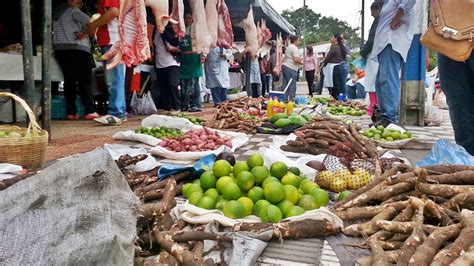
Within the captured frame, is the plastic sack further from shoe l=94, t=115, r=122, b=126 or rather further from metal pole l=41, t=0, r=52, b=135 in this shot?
shoe l=94, t=115, r=122, b=126

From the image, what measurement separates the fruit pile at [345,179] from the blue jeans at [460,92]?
1.34 metres

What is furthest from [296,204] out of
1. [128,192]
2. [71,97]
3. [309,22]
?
[309,22]

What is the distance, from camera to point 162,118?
5961 millimetres

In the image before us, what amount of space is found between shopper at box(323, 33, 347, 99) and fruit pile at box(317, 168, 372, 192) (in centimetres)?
1140

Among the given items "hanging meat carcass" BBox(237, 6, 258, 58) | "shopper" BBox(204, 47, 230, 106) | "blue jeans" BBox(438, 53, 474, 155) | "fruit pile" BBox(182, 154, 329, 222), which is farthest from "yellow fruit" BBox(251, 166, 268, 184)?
"hanging meat carcass" BBox(237, 6, 258, 58)

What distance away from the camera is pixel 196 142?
4.66 m

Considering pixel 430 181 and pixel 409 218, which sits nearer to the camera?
pixel 409 218

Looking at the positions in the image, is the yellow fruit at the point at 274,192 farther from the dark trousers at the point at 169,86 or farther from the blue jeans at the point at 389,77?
the dark trousers at the point at 169,86

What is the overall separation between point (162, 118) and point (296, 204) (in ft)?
12.5

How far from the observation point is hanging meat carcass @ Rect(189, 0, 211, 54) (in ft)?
28.2

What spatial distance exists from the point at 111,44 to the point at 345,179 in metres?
4.87

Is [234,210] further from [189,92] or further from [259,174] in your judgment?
Result: [189,92]

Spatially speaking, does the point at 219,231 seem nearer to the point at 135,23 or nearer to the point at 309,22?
the point at 135,23

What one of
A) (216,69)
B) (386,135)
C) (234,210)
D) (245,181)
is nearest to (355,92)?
(216,69)
